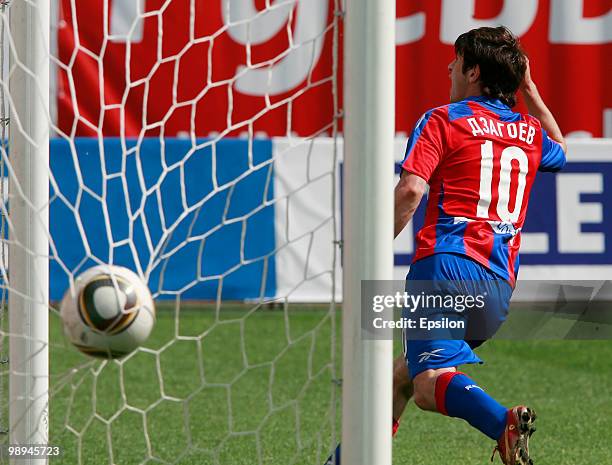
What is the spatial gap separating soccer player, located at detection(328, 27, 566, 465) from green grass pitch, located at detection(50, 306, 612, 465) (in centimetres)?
34

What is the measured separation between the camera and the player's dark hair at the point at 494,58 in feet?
11.3

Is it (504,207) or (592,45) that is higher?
(592,45)

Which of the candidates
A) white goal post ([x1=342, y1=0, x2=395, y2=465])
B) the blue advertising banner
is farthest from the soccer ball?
the blue advertising banner

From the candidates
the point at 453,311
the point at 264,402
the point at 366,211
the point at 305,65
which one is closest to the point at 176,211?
the point at 305,65

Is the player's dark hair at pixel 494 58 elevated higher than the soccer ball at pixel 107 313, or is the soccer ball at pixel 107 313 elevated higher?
the player's dark hair at pixel 494 58

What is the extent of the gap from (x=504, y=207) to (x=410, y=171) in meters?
0.43

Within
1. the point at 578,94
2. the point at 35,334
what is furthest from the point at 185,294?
the point at 35,334

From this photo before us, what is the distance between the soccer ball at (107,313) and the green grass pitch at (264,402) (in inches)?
10.0

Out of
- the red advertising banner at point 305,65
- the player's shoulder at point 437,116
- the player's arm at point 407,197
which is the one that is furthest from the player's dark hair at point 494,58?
the red advertising banner at point 305,65

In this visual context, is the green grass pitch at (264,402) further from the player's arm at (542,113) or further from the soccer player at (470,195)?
the player's arm at (542,113)

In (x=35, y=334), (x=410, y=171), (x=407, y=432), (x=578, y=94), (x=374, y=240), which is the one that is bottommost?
(x=407, y=432)

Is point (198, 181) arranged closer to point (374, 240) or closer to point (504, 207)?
point (504, 207)

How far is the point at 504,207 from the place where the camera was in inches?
137

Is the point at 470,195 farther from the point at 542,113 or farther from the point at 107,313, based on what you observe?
the point at 107,313
